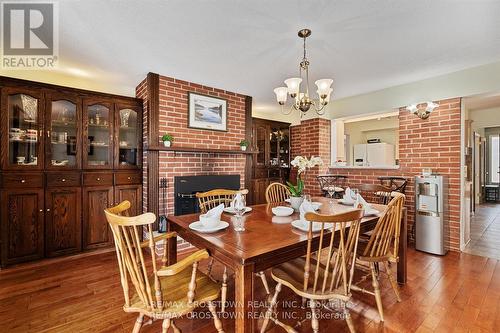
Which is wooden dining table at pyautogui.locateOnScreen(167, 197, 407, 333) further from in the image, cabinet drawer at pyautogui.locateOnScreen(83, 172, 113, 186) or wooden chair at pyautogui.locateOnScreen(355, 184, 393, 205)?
cabinet drawer at pyautogui.locateOnScreen(83, 172, 113, 186)

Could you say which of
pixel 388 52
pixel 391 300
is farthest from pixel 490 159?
pixel 391 300

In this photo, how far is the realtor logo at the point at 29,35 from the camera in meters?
1.86

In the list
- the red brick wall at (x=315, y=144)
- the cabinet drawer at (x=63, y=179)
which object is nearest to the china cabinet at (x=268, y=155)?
the red brick wall at (x=315, y=144)

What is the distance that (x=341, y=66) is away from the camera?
2.86m

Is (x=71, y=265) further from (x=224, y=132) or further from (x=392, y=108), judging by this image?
(x=392, y=108)

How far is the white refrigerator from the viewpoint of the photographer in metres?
6.57

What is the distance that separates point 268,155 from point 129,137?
8.83 feet

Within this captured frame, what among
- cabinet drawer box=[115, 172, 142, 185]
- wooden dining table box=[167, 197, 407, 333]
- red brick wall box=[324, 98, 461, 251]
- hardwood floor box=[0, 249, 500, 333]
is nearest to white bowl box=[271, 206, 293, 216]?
wooden dining table box=[167, 197, 407, 333]

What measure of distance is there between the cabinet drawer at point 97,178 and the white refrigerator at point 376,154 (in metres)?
5.82

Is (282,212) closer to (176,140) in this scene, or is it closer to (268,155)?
(176,140)

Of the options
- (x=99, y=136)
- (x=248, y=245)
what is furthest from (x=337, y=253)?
(x=99, y=136)

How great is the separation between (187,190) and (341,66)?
2.57m

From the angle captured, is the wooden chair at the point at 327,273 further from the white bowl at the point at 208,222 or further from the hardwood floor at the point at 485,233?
the hardwood floor at the point at 485,233

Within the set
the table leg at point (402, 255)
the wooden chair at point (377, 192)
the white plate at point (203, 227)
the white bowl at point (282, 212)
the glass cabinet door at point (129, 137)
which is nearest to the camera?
the white plate at point (203, 227)
